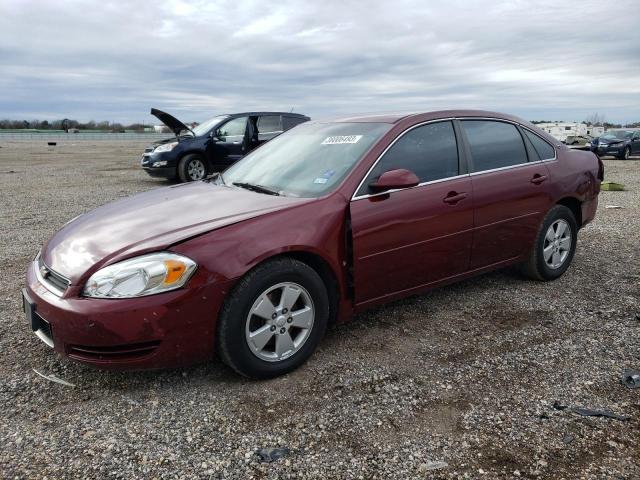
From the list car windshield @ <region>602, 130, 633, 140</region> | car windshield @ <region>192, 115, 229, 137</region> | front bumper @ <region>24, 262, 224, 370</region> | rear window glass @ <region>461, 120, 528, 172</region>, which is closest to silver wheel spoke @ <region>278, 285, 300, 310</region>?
front bumper @ <region>24, 262, 224, 370</region>

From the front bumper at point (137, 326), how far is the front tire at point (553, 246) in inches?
121

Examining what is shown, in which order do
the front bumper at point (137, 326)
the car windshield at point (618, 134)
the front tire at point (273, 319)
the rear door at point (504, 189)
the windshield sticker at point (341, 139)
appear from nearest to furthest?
the front bumper at point (137, 326)
the front tire at point (273, 319)
the windshield sticker at point (341, 139)
the rear door at point (504, 189)
the car windshield at point (618, 134)

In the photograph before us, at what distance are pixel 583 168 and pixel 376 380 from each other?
10.6 ft

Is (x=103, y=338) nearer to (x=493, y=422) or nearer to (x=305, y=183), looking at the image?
(x=305, y=183)

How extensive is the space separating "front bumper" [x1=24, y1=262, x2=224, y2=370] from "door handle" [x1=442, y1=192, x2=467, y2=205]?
73.1 inches

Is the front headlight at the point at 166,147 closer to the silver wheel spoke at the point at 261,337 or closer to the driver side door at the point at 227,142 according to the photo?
the driver side door at the point at 227,142

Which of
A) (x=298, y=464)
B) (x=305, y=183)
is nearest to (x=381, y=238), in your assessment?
(x=305, y=183)

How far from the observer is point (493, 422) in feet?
9.00

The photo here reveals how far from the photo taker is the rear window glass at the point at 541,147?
4.73m

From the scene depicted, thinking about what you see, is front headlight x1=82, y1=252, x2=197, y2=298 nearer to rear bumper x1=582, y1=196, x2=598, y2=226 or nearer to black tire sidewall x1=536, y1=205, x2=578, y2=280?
black tire sidewall x1=536, y1=205, x2=578, y2=280

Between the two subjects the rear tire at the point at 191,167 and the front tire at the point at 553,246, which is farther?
the rear tire at the point at 191,167

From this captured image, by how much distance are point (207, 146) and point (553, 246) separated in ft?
29.9

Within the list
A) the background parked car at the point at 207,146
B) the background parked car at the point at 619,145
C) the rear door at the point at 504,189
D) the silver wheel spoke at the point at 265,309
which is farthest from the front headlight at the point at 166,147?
the background parked car at the point at 619,145

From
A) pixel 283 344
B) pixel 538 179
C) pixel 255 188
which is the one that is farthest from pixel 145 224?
pixel 538 179
